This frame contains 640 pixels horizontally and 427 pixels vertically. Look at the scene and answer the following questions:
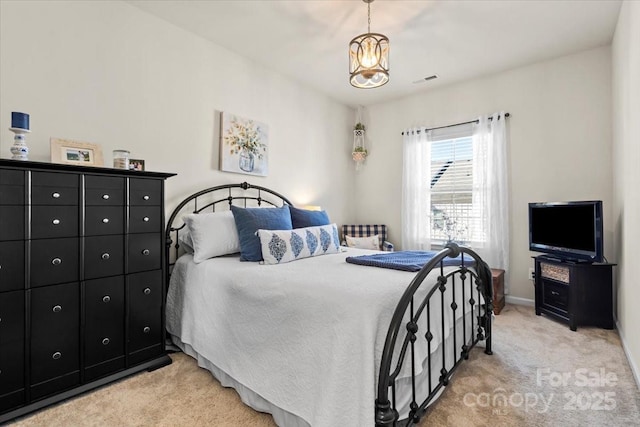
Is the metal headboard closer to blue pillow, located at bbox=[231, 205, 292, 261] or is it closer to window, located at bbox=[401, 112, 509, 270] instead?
blue pillow, located at bbox=[231, 205, 292, 261]

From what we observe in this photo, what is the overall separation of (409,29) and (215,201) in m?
2.39

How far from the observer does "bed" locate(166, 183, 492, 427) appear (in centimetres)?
132

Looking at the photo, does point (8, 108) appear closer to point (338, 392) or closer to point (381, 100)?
point (338, 392)

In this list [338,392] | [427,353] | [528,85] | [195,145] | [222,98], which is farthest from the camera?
[528,85]

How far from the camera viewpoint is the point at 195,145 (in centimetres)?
296

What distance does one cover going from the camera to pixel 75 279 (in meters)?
1.87

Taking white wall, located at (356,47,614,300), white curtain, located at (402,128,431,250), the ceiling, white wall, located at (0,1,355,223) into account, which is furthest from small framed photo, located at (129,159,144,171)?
white wall, located at (356,47,614,300)

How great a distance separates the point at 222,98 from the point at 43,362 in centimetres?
249

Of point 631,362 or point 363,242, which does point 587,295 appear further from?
point 363,242

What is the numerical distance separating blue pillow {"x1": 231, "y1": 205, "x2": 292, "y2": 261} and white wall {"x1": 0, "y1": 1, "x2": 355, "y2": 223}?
2.26ft

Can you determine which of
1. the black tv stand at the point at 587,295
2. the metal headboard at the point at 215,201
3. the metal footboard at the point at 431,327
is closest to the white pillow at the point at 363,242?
the metal headboard at the point at 215,201

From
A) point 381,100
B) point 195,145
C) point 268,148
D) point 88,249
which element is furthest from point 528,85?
point 88,249

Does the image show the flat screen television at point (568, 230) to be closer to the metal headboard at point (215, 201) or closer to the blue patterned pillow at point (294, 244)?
the blue patterned pillow at point (294, 244)

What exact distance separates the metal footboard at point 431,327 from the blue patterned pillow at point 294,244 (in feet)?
3.33
